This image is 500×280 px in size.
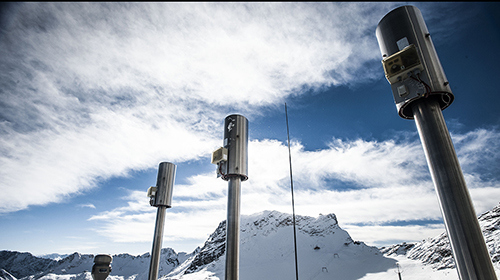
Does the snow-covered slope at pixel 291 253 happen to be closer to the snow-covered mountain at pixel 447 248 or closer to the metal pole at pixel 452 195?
the snow-covered mountain at pixel 447 248

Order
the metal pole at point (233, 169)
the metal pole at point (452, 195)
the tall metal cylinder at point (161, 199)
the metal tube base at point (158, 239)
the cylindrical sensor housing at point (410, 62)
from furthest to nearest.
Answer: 1. the tall metal cylinder at point (161, 199)
2. the metal tube base at point (158, 239)
3. the metal pole at point (233, 169)
4. the cylindrical sensor housing at point (410, 62)
5. the metal pole at point (452, 195)

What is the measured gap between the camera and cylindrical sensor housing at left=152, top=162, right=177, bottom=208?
13164 millimetres

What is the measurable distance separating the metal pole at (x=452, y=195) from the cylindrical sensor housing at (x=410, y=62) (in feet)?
0.80

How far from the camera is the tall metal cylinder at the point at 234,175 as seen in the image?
27.2 feet

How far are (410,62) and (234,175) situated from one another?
6462 mm

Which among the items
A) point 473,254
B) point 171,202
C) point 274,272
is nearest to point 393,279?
point 274,272

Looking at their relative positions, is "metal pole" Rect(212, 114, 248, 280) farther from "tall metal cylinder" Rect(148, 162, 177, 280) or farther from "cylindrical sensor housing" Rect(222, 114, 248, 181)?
"tall metal cylinder" Rect(148, 162, 177, 280)

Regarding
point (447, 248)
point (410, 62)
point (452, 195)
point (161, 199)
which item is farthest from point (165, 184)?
point (447, 248)

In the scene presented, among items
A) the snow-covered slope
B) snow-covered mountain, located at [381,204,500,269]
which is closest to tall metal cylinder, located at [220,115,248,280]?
snow-covered mountain, located at [381,204,500,269]

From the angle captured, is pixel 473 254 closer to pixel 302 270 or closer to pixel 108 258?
pixel 108 258

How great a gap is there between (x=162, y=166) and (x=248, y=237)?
6454cm

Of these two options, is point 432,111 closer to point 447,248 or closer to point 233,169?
point 233,169

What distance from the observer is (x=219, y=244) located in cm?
8869

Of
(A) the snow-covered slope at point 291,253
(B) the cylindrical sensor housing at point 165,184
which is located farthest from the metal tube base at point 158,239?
(A) the snow-covered slope at point 291,253
